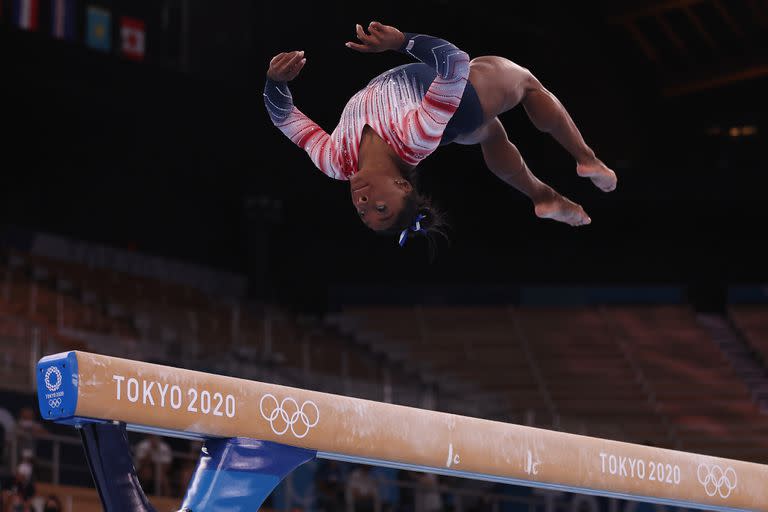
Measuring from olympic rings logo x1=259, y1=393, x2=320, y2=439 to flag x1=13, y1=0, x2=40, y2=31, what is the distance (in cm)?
1085

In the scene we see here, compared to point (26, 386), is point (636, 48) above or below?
above

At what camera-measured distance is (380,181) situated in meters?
4.27

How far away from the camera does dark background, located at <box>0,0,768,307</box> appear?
14.7 metres

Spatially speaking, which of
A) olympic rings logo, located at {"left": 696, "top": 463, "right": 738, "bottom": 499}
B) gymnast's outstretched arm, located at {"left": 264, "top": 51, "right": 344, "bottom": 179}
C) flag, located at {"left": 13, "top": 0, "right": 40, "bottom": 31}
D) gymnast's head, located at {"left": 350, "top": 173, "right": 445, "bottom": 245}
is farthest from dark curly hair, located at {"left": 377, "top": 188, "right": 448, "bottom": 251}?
flag, located at {"left": 13, "top": 0, "right": 40, "bottom": 31}

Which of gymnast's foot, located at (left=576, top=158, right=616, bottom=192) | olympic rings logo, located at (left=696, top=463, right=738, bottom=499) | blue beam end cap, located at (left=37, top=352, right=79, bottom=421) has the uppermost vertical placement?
gymnast's foot, located at (left=576, top=158, right=616, bottom=192)

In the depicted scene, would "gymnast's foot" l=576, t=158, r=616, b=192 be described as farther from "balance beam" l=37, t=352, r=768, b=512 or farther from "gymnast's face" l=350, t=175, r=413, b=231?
"balance beam" l=37, t=352, r=768, b=512

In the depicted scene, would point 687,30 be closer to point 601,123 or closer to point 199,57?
point 601,123

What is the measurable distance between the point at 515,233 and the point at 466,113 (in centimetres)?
1457

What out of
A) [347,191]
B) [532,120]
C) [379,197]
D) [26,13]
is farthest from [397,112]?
[347,191]

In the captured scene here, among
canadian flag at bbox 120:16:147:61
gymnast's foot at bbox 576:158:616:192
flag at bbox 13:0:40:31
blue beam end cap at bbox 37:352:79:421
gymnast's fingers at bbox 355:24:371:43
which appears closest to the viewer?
blue beam end cap at bbox 37:352:79:421

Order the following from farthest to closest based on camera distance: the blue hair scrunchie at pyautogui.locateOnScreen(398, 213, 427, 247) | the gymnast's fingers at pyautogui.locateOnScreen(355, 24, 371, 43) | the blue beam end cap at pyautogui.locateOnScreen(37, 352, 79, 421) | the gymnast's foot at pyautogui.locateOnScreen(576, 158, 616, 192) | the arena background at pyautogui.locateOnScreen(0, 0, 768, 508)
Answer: the arena background at pyautogui.locateOnScreen(0, 0, 768, 508) < the gymnast's foot at pyautogui.locateOnScreen(576, 158, 616, 192) < the blue hair scrunchie at pyautogui.locateOnScreen(398, 213, 427, 247) < the gymnast's fingers at pyautogui.locateOnScreen(355, 24, 371, 43) < the blue beam end cap at pyautogui.locateOnScreen(37, 352, 79, 421)

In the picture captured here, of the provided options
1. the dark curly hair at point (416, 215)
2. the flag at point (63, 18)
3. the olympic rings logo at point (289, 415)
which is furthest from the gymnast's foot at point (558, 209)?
the flag at point (63, 18)

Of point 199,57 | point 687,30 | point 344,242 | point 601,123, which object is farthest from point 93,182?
point 687,30

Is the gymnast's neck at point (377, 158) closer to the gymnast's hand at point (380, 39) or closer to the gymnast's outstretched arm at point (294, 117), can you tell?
the gymnast's outstretched arm at point (294, 117)
